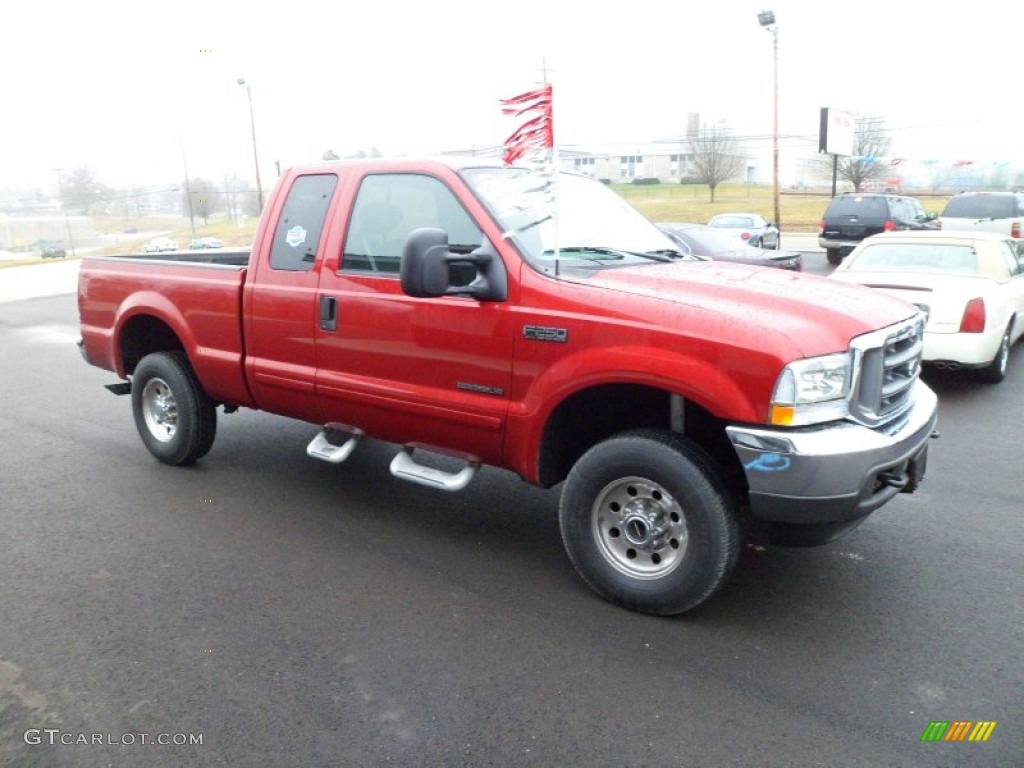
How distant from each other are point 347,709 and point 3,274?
33373 millimetres

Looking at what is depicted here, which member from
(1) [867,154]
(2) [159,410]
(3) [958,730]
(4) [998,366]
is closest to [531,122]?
(3) [958,730]

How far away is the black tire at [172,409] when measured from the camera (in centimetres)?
577

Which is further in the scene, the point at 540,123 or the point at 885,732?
the point at 540,123

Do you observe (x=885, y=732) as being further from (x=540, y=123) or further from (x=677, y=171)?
(x=677, y=171)

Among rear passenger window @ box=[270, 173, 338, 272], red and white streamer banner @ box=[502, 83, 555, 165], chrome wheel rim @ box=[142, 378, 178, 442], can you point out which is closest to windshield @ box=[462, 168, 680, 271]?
red and white streamer banner @ box=[502, 83, 555, 165]

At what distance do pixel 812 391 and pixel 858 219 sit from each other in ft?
66.4

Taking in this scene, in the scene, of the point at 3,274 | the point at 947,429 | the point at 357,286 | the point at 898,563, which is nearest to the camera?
the point at 898,563

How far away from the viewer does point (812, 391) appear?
3326 mm

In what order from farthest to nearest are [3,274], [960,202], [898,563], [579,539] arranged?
[3,274] < [960,202] < [898,563] < [579,539]

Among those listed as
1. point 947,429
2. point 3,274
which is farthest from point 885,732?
point 3,274

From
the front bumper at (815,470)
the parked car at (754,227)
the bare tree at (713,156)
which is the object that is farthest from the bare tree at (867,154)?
the front bumper at (815,470)

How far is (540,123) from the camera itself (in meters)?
4.11

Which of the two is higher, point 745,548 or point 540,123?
point 540,123

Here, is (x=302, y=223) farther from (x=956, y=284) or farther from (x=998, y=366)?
(x=998, y=366)
